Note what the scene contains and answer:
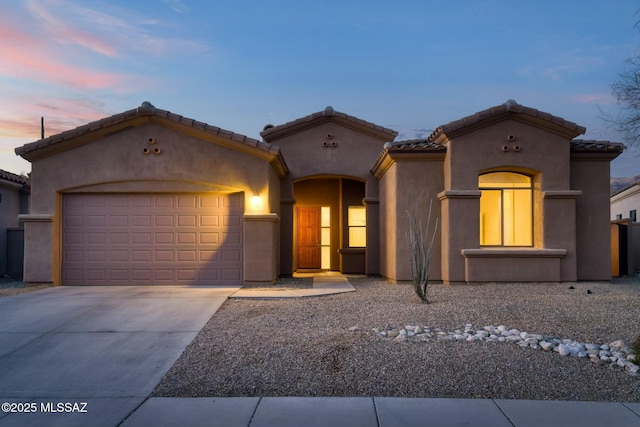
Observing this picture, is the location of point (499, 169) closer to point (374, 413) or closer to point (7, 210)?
point (374, 413)

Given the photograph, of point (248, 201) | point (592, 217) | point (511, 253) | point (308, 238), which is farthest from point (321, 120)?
point (592, 217)

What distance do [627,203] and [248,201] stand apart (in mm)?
21576

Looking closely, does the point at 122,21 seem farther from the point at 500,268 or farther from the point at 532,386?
the point at 532,386

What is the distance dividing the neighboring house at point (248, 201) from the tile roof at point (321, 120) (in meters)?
3.34

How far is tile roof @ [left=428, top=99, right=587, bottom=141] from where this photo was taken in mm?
12508

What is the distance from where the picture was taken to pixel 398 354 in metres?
6.48

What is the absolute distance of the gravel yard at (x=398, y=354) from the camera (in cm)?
561

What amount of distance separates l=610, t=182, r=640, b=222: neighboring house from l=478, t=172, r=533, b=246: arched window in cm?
1393

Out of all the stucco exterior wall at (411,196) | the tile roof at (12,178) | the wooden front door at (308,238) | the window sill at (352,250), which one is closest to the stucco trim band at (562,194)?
the stucco exterior wall at (411,196)

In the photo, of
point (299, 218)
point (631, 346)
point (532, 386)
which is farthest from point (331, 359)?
point (299, 218)

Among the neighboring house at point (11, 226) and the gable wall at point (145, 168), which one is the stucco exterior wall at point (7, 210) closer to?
the neighboring house at point (11, 226)

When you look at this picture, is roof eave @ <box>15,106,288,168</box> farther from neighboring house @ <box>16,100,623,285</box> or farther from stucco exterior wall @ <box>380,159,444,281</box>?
stucco exterior wall @ <box>380,159,444,281</box>

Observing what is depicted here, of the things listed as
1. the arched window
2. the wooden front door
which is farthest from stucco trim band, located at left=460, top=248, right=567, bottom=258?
the wooden front door

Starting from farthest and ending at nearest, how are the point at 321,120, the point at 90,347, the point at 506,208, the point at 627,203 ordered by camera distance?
1. the point at 627,203
2. the point at 321,120
3. the point at 506,208
4. the point at 90,347
